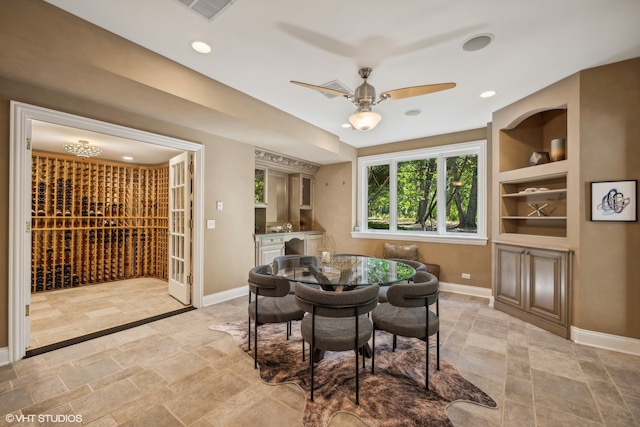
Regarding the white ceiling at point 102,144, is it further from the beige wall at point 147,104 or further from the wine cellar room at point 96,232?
the beige wall at point 147,104

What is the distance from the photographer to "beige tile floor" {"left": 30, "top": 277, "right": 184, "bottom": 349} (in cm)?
307

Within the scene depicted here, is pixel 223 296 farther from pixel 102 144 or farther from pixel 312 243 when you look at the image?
pixel 102 144

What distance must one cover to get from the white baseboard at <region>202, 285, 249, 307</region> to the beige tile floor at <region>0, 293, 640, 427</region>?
2.68ft

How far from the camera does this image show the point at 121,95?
2.60m

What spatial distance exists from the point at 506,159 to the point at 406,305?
121 inches

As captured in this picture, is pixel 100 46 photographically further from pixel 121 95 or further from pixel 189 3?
pixel 189 3

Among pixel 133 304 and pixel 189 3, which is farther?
pixel 133 304

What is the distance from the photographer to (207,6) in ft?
6.31

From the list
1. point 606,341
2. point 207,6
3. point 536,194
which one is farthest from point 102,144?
point 606,341

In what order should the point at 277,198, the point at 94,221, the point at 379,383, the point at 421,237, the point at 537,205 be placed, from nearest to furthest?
the point at 379,383, the point at 537,205, the point at 421,237, the point at 94,221, the point at 277,198

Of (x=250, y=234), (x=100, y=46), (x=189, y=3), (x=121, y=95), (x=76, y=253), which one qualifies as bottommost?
(x=76, y=253)

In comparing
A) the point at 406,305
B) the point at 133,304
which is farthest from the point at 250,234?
the point at 406,305

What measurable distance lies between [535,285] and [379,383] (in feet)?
8.19

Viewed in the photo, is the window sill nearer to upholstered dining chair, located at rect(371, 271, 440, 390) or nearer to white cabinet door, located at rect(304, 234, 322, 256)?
white cabinet door, located at rect(304, 234, 322, 256)
